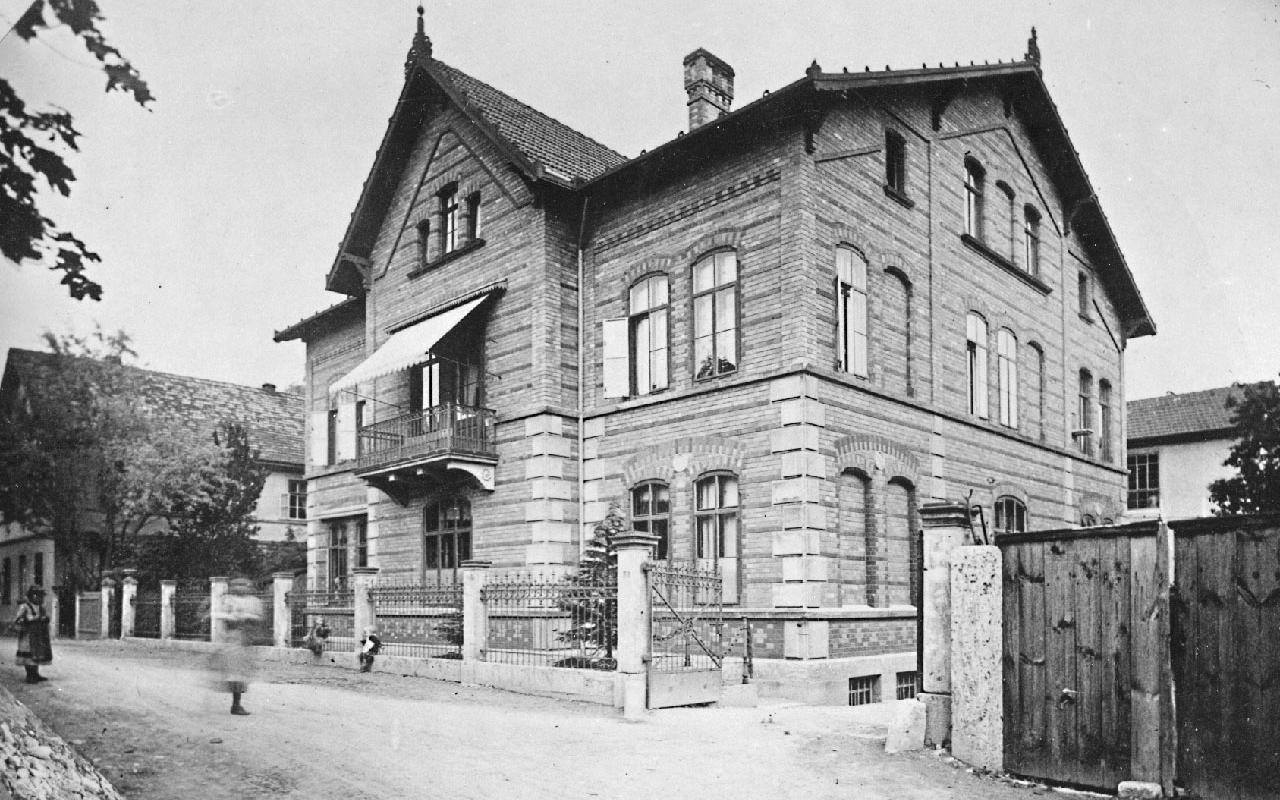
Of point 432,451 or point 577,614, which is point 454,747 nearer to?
point 577,614

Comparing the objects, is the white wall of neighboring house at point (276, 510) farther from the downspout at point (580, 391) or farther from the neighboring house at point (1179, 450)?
the neighboring house at point (1179, 450)

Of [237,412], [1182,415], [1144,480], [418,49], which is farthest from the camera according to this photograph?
[1144,480]

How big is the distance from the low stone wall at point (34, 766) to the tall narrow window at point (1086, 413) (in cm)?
2270

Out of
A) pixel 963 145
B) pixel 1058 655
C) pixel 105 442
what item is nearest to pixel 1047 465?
pixel 963 145

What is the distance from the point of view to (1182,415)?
34781 millimetres

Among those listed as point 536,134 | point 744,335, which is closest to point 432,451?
point 744,335

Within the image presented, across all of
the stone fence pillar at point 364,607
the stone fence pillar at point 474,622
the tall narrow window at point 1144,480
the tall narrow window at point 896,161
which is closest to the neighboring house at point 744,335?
the tall narrow window at point 896,161

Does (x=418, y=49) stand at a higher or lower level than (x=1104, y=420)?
higher

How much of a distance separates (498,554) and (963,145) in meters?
12.0

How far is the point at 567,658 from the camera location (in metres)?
14.4

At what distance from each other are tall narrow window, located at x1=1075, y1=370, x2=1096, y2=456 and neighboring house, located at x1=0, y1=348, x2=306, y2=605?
1966cm

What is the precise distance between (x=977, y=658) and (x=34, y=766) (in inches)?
280

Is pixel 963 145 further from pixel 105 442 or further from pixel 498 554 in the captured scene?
pixel 105 442

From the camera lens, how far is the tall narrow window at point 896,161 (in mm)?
17875
